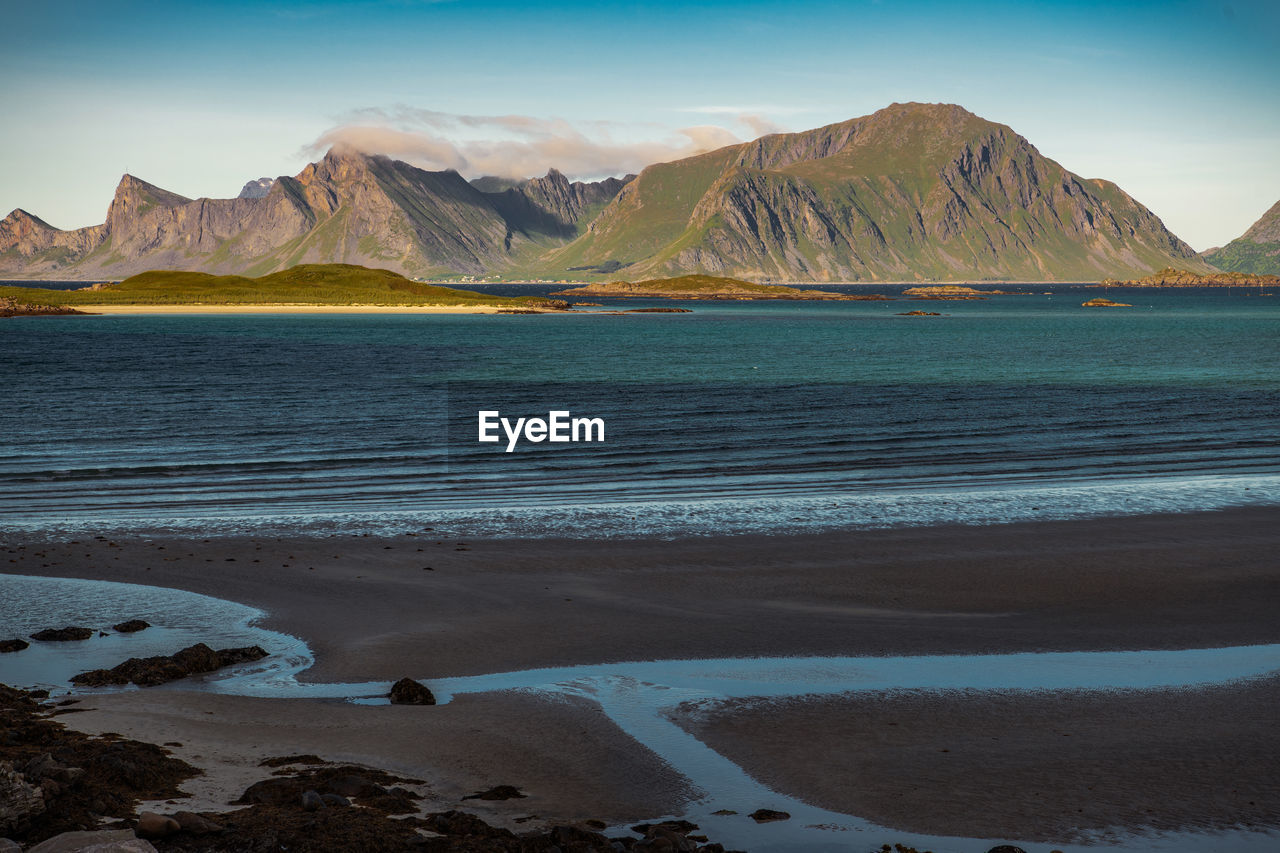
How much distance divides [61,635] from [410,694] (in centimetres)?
553

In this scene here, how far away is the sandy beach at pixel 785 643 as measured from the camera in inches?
386

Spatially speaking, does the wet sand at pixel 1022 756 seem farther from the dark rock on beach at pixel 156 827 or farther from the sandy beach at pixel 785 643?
the dark rock on beach at pixel 156 827

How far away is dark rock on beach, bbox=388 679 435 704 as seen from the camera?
12016 millimetres

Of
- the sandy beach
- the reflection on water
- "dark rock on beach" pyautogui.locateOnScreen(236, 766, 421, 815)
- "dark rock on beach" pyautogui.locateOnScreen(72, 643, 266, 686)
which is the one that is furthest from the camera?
"dark rock on beach" pyautogui.locateOnScreen(72, 643, 266, 686)

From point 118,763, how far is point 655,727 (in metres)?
5.12

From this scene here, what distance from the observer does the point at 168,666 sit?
12.7 meters

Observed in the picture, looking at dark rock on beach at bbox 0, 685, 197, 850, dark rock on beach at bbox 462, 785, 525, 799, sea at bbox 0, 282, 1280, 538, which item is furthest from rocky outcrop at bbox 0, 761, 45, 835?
sea at bbox 0, 282, 1280, 538

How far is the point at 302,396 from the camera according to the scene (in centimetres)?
5666

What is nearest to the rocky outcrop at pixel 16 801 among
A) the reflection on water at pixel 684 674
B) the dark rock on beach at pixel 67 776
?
the dark rock on beach at pixel 67 776

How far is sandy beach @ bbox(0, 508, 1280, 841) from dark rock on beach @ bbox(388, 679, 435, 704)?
296mm

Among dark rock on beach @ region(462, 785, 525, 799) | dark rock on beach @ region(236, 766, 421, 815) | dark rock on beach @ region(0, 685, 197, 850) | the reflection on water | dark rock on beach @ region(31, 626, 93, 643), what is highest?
dark rock on beach @ region(0, 685, 197, 850)

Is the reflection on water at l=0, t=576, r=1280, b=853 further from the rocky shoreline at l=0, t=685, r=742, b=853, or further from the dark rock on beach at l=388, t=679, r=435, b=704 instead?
the rocky shoreline at l=0, t=685, r=742, b=853

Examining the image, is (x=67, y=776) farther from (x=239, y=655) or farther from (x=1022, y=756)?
(x=1022, y=756)

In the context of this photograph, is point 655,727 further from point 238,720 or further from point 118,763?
point 118,763
